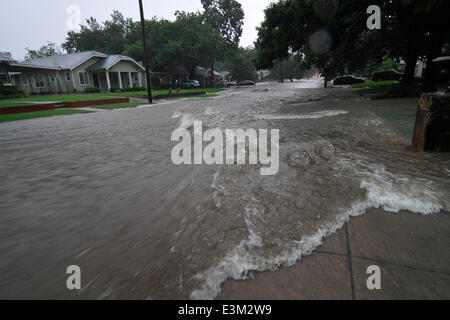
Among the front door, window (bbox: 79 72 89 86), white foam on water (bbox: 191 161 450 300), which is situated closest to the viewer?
white foam on water (bbox: 191 161 450 300)

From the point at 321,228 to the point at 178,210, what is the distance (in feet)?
4.66

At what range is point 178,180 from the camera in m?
3.36

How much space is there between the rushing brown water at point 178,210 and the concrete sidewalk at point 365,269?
0.12 metres

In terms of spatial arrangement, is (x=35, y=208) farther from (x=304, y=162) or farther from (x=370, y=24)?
(x=370, y=24)

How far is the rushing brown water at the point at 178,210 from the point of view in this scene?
1.67 meters

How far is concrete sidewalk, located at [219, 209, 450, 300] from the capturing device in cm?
145

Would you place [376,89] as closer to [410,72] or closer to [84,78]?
[410,72]

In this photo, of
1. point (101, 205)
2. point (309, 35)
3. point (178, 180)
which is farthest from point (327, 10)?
point (101, 205)

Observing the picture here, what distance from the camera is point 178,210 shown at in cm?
252

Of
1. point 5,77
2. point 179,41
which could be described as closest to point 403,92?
point 179,41

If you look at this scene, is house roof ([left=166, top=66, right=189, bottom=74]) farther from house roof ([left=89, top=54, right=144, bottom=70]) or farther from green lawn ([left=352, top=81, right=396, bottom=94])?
green lawn ([left=352, top=81, right=396, bottom=94])

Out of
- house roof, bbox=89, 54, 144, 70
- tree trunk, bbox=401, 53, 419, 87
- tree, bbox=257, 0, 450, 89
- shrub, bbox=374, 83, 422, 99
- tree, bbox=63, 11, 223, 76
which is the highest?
tree, bbox=63, 11, 223, 76

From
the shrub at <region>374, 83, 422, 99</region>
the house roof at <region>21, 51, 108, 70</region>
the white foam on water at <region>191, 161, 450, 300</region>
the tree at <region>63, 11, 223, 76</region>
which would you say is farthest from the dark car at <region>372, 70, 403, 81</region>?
the house roof at <region>21, 51, 108, 70</region>
